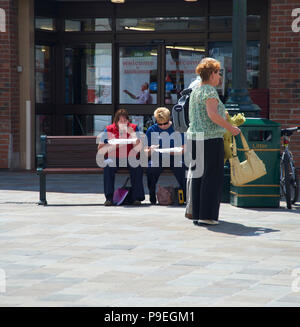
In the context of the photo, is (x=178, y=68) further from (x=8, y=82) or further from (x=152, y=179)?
(x=152, y=179)

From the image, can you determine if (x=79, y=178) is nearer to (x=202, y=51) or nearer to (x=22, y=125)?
(x=22, y=125)

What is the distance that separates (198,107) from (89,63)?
7809 mm

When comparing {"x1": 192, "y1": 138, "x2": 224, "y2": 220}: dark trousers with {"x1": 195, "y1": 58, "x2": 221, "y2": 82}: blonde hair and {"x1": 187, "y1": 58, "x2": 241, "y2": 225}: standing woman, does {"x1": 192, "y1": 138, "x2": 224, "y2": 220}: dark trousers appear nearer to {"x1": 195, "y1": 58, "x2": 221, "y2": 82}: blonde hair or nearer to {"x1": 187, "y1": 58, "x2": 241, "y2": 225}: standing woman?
{"x1": 187, "y1": 58, "x2": 241, "y2": 225}: standing woman

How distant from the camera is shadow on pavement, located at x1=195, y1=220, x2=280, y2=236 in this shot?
8.11 m

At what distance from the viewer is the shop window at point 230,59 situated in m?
14.9

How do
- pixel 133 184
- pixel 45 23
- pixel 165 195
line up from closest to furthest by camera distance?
pixel 165 195
pixel 133 184
pixel 45 23

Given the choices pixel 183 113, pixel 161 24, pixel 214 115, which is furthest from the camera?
pixel 161 24

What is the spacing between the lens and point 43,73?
1580cm

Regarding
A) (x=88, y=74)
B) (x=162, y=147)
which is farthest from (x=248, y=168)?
(x=88, y=74)

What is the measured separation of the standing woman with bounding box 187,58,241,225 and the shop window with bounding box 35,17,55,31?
7490 millimetres

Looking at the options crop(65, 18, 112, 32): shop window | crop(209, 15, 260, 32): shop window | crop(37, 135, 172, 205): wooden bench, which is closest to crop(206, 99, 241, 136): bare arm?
crop(37, 135, 172, 205): wooden bench

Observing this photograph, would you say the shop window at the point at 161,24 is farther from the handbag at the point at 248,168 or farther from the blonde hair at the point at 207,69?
the blonde hair at the point at 207,69

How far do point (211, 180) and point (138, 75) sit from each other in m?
7.52

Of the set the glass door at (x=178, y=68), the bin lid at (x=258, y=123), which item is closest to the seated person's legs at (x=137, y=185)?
the bin lid at (x=258, y=123)
